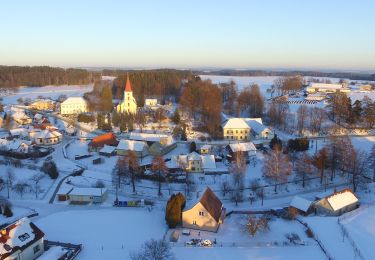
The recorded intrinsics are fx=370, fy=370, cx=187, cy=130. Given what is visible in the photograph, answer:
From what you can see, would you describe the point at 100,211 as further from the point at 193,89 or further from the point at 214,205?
the point at 193,89

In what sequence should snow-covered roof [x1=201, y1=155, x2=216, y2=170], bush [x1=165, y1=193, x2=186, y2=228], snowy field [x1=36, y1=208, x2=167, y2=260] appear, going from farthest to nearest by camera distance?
snow-covered roof [x1=201, y1=155, x2=216, y2=170]
bush [x1=165, y1=193, x2=186, y2=228]
snowy field [x1=36, y1=208, x2=167, y2=260]

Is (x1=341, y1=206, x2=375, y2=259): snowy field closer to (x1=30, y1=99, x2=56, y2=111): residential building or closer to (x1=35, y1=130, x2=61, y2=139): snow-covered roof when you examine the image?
(x1=35, y1=130, x2=61, y2=139): snow-covered roof

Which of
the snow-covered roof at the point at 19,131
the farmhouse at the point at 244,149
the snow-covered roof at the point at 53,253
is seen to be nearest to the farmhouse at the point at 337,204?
the farmhouse at the point at 244,149

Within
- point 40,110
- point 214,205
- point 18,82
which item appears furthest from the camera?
point 18,82

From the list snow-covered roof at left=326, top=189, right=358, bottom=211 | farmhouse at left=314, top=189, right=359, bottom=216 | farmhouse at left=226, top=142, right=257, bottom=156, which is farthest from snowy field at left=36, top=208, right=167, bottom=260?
farmhouse at left=226, top=142, right=257, bottom=156

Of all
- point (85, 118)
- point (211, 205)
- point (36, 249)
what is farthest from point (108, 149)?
point (36, 249)

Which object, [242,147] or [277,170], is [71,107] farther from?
[277,170]

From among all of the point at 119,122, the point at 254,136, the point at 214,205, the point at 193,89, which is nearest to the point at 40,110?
the point at 119,122
